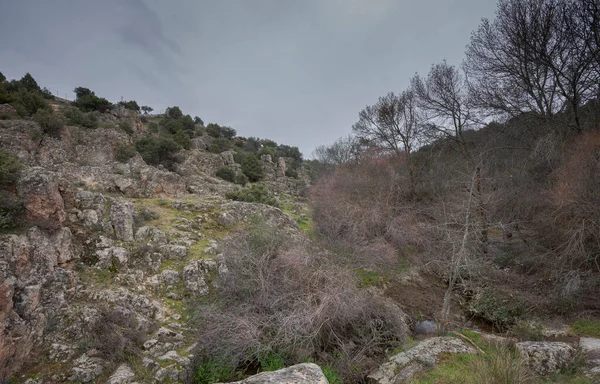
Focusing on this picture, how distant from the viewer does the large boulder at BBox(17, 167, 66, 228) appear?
18.1 ft

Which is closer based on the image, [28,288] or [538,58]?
[28,288]

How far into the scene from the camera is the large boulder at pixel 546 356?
4.81 metres

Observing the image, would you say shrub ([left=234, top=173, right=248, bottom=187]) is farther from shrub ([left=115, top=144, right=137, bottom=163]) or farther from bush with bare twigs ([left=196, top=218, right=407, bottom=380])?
bush with bare twigs ([left=196, top=218, right=407, bottom=380])

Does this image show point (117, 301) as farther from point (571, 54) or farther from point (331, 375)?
point (571, 54)

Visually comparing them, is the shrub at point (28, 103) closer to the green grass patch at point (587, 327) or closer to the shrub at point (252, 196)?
the shrub at point (252, 196)

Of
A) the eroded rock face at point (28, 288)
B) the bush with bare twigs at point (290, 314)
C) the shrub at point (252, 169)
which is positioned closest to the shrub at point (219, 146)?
the shrub at point (252, 169)

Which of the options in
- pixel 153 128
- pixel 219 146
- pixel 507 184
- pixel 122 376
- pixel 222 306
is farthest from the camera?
pixel 153 128

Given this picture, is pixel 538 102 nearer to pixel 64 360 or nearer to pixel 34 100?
pixel 64 360

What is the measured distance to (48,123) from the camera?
1555cm

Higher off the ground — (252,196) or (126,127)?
(126,127)

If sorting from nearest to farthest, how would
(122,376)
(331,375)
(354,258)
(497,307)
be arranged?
(122,376)
(331,375)
(497,307)
(354,258)

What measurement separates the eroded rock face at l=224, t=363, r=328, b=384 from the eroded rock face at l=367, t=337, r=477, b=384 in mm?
3337

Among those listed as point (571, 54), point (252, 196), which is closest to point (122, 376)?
point (252, 196)

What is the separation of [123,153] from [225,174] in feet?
22.4
